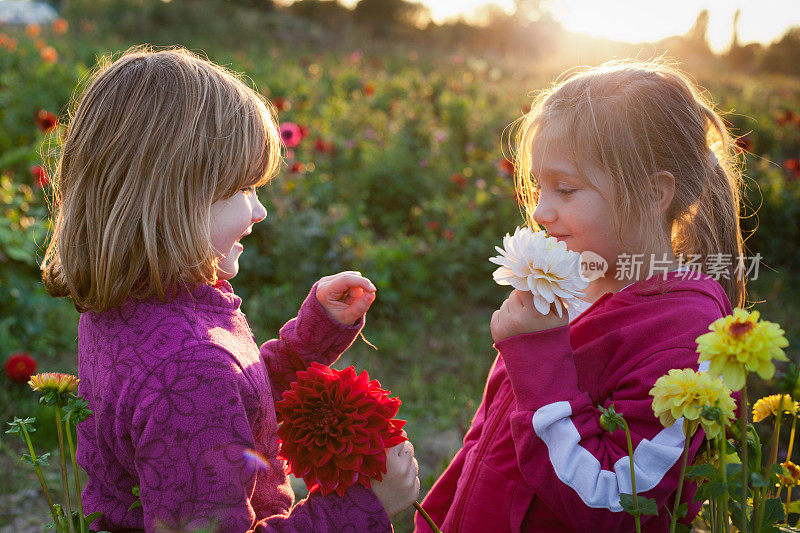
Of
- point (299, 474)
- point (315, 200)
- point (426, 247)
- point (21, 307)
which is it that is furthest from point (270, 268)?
point (299, 474)

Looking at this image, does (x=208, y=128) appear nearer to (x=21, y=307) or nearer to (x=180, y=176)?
(x=180, y=176)

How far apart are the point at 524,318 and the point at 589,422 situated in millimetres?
243

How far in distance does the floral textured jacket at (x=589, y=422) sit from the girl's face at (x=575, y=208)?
121mm

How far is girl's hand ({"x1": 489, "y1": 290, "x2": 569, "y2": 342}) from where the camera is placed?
1.32 m

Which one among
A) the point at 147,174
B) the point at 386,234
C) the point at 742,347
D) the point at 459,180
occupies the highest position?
the point at 147,174

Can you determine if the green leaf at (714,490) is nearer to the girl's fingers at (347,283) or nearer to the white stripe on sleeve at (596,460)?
the white stripe on sleeve at (596,460)

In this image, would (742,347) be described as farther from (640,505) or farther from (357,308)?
(357,308)

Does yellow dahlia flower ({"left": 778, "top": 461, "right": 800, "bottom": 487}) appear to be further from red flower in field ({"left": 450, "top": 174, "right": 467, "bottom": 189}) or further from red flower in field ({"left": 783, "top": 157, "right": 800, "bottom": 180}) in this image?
red flower in field ({"left": 783, "top": 157, "right": 800, "bottom": 180})

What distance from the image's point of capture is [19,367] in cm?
305

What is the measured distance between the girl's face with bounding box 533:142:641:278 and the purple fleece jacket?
76 cm

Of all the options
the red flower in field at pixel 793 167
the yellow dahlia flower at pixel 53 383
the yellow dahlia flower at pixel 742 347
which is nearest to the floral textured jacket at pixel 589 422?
the yellow dahlia flower at pixel 742 347

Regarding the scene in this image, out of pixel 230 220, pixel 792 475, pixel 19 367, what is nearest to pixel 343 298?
pixel 230 220

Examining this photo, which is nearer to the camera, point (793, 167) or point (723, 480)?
point (723, 480)

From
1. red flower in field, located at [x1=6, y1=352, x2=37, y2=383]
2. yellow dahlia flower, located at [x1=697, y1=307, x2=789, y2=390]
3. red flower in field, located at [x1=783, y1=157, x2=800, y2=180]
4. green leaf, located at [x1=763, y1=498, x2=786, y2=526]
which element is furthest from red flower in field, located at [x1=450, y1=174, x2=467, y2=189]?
yellow dahlia flower, located at [x1=697, y1=307, x2=789, y2=390]
